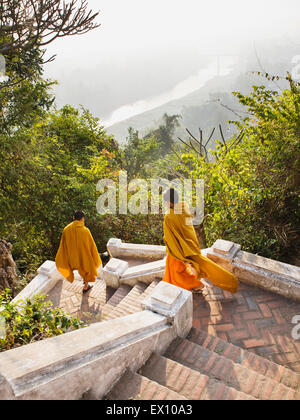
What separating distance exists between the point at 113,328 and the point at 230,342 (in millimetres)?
1954

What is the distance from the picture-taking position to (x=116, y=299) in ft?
17.7

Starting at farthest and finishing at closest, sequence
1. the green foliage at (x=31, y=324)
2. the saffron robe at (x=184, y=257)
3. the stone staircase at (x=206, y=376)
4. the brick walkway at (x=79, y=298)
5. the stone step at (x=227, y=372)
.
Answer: the brick walkway at (x=79, y=298), the saffron robe at (x=184, y=257), the green foliage at (x=31, y=324), the stone step at (x=227, y=372), the stone staircase at (x=206, y=376)

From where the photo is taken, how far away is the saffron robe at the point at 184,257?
4.39 m

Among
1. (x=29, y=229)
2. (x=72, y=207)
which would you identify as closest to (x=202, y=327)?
(x=72, y=207)

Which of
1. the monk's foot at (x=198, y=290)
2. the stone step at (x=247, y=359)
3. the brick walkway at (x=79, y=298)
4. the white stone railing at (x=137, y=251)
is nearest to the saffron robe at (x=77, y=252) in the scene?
the brick walkway at (x=79, y=298)

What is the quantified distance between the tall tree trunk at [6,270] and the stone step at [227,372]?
17.0ft

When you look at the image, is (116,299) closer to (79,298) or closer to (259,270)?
(79,298)

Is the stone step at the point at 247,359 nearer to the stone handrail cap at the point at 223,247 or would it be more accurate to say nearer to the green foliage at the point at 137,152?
the stone handrail cap at the point at 223,247

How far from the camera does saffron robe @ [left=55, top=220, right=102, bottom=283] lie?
557 centimetres

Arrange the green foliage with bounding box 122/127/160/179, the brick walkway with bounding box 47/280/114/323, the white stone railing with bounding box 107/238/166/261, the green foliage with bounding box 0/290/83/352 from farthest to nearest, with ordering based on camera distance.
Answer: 1. the green foliage with bounding box 122/127/160/179
2. the white stone railing with bounding box 107/238/166/261
3. the brick walkway with bounding box 47/280/114/323
4. the green foliage with bounding box 0/290/83/352

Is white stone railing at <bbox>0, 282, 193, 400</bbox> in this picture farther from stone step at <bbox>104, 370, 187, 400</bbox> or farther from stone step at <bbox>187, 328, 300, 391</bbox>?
stone step at <bbox>187, 328, 300, 391</bbox>

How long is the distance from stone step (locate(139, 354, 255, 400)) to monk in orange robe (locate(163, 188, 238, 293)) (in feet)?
6.00

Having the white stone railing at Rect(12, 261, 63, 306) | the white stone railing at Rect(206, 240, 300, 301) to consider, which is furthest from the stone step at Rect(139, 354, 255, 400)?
the white stone railing at Rect(12, 261, 63, 306)

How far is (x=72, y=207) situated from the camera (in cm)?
871
